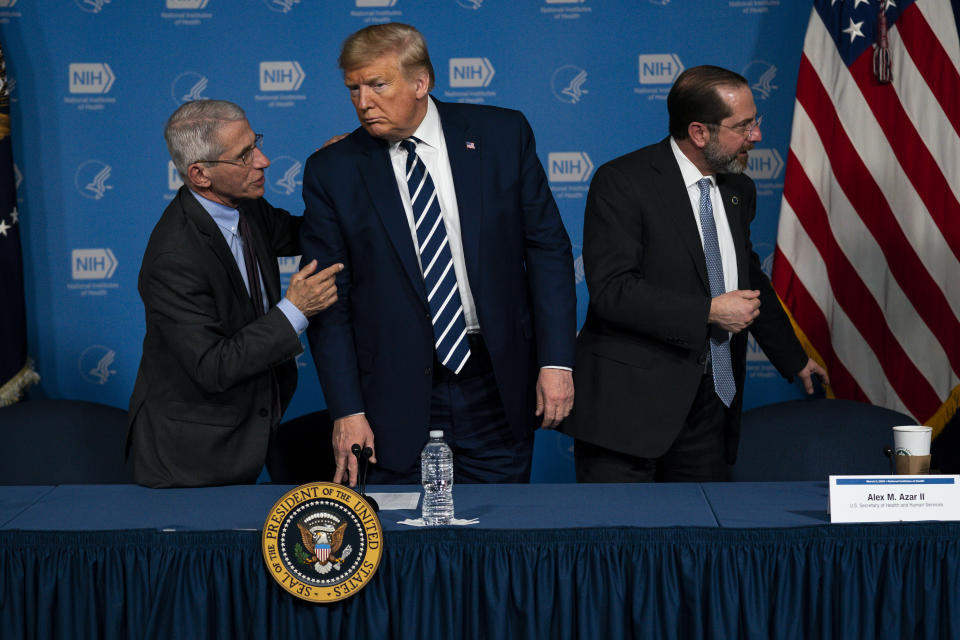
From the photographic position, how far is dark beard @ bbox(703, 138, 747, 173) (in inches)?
107

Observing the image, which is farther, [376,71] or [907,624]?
[376,71]

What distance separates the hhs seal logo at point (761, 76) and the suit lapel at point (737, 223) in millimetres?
1303

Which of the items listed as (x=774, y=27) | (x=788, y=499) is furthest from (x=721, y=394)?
(x=774, y=27)

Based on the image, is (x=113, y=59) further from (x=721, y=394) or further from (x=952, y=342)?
(x=952, y=342)

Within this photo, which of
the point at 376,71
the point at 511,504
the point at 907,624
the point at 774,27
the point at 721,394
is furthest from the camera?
the point at 774,27

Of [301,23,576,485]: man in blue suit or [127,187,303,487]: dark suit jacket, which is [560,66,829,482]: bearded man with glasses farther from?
[127,187,303,487]: dark suit jacket

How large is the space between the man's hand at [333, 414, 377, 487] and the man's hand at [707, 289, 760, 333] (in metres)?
0.90

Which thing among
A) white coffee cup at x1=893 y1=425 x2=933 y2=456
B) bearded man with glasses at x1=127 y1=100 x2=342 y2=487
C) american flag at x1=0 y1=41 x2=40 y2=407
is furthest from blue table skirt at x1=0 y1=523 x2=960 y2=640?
american flag at x1=0 y1=41 x2=40 y2=407

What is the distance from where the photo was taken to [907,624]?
183cm

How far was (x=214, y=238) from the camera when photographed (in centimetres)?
248

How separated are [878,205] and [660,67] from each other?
98 cm

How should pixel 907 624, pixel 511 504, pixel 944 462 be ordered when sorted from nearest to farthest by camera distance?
pixel 907 624, pixel 511 504, pixel 944 462

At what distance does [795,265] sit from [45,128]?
2.95m

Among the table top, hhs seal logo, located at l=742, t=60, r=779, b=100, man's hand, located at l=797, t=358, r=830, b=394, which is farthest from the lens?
hhs seal logo, located at l=742, t=60, r=779, b=100
